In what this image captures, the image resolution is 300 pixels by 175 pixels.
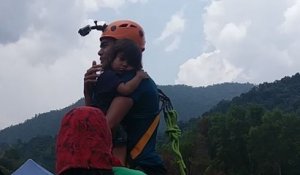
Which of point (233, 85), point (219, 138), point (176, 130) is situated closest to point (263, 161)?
point (219, 138)

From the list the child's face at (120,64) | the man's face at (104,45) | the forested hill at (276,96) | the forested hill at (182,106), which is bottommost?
the child's face at (120,64)

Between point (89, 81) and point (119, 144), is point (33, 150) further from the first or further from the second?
point (119, 144)

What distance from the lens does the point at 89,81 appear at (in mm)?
2975

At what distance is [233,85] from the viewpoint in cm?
17988

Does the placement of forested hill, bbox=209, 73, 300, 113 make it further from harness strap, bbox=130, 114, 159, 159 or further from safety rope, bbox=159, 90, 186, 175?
harness strap, bbox=130, 114, 159, 159

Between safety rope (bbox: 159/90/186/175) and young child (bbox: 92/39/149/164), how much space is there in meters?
0.26

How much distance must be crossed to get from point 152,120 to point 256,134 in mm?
47666

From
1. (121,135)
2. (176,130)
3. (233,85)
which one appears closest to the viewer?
(121,135)

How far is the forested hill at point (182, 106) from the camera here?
5374 inches

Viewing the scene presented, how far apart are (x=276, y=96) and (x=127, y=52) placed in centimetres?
8192

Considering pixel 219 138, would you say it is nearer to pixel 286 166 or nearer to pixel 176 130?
pixel 286 166

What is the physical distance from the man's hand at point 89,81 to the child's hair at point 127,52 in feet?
0.23

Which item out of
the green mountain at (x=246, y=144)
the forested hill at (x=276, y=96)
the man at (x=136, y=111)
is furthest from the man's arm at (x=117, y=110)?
the forested hill at (x=276, y=96)

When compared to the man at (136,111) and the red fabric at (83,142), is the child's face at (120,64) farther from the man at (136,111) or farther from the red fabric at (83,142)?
the red fabric at (83,142)
